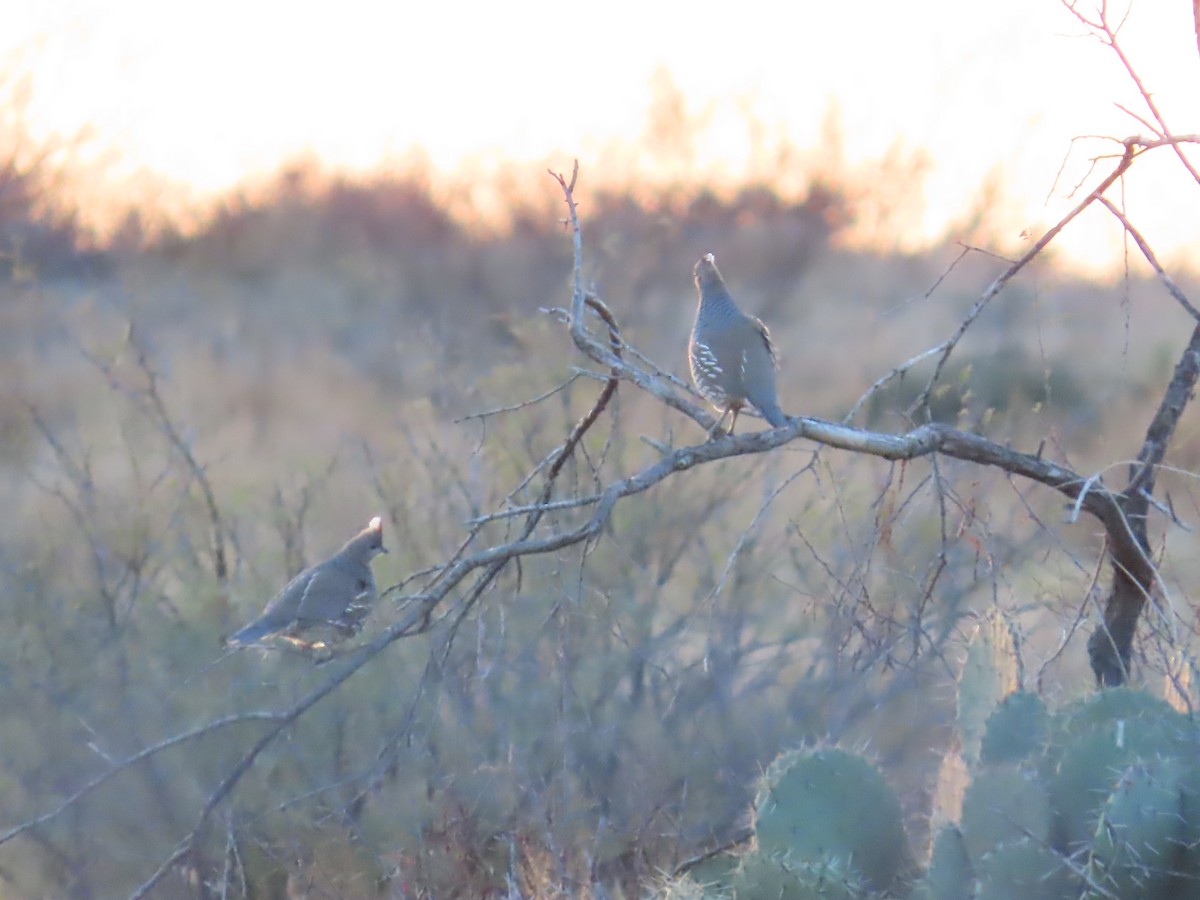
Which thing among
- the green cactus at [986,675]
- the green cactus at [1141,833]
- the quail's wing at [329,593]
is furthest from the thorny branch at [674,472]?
the quail's wing at [329,593]

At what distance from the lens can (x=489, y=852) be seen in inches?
223

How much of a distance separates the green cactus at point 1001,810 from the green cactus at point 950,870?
0.03 meters

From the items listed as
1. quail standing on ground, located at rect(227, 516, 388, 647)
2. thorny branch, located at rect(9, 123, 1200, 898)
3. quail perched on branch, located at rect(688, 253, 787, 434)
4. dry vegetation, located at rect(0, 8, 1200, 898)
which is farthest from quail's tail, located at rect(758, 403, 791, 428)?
quail standing on ground, located at rect(227, 516, 388, 647)

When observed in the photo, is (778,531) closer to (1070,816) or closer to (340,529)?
(340,529)

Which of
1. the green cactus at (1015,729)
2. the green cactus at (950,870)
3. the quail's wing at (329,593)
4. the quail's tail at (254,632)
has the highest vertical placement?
Answer: the quail's wing at (329,593)

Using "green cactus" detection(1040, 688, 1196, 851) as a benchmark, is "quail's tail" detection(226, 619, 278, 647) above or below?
above

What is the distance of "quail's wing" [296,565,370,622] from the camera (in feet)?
17.2

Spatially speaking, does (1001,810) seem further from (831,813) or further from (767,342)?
(767,342)

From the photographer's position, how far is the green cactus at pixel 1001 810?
3188 millimetres

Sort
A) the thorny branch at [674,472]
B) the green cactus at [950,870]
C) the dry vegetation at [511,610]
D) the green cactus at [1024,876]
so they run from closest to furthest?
Result: the thorny branch at [674,472], the green cactus at [1024,876], the green cactus at [950,870], the dry vegetation at [511,610]

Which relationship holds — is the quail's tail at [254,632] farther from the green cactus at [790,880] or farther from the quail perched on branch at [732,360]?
the green cactus at [790,880]

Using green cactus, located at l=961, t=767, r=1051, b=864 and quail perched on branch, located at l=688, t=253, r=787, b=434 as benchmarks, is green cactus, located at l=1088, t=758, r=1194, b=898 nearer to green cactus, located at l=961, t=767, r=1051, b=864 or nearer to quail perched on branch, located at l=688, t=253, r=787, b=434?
green cactus, located at l=961, t=767, r=1051, b=864

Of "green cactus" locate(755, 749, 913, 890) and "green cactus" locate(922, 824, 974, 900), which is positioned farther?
"green cactus" locate(755, 749, 913, 890)

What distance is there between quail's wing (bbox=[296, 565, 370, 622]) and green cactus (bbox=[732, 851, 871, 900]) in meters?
2.25
